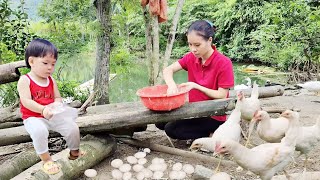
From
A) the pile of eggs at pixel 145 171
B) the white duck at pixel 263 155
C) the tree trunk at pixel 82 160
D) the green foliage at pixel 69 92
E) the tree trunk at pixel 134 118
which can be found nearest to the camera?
the white duck at pixel 263 155

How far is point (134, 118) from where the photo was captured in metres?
3.79

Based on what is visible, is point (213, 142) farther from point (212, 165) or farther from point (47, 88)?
point (47, 88)

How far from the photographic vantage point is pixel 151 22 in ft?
23.5

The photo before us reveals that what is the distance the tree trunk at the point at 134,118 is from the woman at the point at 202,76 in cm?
12

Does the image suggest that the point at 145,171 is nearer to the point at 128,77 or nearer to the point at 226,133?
the point at 226,133

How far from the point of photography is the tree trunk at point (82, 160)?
2996mm

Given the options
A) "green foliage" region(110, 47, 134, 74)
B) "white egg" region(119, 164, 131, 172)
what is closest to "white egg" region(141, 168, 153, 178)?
"white egg" region(119, 164, 131, 172)

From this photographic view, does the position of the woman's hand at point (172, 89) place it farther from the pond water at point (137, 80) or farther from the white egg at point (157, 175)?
the pond water at point (137, 80)

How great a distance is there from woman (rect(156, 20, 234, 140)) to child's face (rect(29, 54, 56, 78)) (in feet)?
4.00

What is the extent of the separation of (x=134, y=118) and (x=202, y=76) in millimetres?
842

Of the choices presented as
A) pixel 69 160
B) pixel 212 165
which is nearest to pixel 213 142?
pixel 212 165

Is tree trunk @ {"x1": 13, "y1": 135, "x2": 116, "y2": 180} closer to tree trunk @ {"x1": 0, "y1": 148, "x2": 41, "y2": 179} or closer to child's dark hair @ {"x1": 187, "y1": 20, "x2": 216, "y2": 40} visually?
tree trunk @ {"x1": 0, "y1": 148, "x2": 41, "y2": 179}

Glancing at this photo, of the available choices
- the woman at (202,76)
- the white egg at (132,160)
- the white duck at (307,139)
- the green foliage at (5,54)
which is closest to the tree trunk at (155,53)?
the green foliage at (5,54)

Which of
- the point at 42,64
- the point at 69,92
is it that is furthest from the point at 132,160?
the point at 69,92
